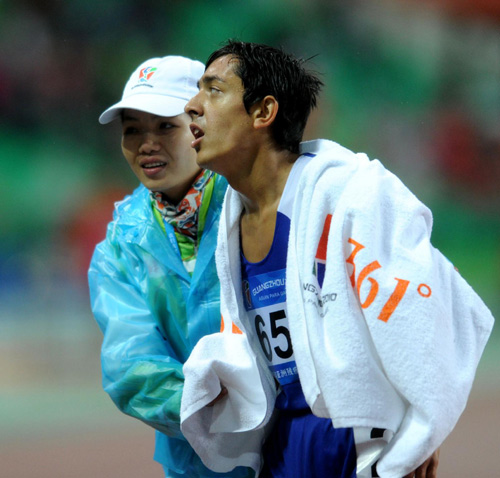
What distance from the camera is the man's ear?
54.3 inches

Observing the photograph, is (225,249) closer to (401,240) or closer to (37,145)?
(401,240)

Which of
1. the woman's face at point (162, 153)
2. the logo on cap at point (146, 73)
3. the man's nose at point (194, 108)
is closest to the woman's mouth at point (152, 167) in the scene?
the woman's face at point (162, 153)

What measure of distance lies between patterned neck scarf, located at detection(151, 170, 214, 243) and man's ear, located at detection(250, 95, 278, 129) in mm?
353

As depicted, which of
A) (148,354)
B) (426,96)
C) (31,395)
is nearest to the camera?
(148,354)

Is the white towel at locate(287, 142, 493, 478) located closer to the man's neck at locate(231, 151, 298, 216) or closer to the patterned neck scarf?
the man's neck at locate(231, 151, 298, 216)

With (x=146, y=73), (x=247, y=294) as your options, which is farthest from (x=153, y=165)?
(x=247, y=294)

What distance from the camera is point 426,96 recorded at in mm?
3770

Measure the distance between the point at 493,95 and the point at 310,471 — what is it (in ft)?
9.50

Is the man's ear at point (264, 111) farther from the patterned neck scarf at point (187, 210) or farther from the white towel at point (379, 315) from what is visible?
the patterned neck scarf at point (187, 210)

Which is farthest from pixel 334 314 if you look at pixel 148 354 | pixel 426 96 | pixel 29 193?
pixel 426 96

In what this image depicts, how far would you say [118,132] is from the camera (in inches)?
142

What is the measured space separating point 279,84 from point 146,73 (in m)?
0.52

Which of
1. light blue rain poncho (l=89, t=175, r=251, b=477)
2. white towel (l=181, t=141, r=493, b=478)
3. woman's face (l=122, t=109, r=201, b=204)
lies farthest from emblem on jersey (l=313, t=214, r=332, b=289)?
woman's face (l=122, t=109, r=201, b=204)

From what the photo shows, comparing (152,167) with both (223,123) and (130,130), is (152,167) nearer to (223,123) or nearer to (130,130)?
(130,130)
